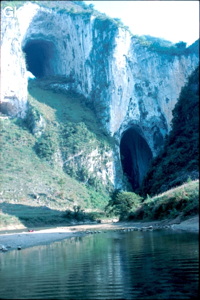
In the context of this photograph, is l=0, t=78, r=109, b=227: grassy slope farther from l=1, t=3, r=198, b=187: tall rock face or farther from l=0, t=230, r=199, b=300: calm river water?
l=0, t=230, r=199, b=300: calm river water

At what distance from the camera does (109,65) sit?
7350 cm

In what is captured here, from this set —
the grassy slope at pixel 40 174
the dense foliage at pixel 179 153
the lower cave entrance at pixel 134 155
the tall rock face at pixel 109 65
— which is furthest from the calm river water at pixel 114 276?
the lower cave entrance at pixel 134 155

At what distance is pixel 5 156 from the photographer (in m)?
55.5

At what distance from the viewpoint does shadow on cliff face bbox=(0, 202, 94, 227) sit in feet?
127

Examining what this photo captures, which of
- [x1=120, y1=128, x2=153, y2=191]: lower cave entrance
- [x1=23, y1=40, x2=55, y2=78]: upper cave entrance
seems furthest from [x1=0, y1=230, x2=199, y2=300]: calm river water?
[x1=23, y1=40, x2=55, y2=78]: upper cave entrance

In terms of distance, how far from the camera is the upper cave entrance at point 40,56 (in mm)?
79812

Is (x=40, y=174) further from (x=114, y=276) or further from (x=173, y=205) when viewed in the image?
(x=114, y=276)

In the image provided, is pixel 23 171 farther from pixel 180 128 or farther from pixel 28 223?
pixel 180 128

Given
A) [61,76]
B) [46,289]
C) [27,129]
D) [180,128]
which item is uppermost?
[61,76]

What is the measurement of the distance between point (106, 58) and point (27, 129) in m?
23.7

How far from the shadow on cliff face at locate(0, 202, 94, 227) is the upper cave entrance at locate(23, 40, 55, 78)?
45.7m

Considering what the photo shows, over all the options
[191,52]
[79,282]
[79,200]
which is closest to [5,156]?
[79,200]

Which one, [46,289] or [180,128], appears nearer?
[46,289]

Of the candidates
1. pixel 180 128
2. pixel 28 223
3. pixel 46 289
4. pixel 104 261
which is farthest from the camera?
pixel 180 128
